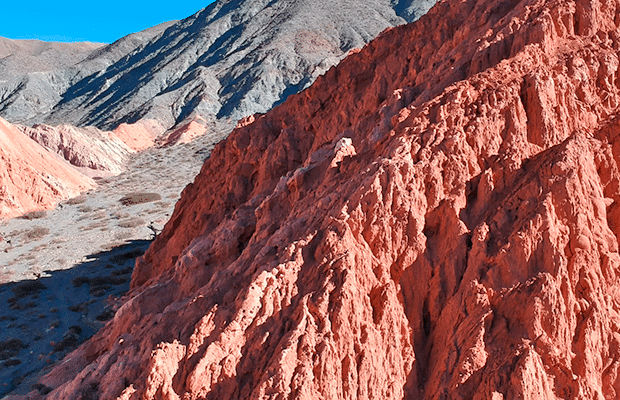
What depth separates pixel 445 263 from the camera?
11484 mm

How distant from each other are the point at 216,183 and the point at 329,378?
43.1 feet

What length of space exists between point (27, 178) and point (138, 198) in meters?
8.74

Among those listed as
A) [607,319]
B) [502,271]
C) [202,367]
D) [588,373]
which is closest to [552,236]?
[502,271]

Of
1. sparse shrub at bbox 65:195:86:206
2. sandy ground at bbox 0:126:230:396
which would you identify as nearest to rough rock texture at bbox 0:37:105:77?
sparse shrub at bbox 65:195:86:206

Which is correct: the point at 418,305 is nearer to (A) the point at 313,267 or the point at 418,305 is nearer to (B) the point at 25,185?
(A) the point at 313,267

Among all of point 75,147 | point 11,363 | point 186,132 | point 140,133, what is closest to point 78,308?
point 11,363

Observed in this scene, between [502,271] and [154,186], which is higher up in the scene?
[154,186]

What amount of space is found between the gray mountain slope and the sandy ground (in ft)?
145

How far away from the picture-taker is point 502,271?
10750 millimetres

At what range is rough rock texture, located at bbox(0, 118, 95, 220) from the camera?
141ft

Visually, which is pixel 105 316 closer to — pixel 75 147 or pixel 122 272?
pixel 122 272

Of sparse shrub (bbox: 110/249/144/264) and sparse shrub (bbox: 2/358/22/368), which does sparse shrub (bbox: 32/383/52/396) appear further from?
sparse shrub (bbox: 110/249/144/264)

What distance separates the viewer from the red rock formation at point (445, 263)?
10.3 metres

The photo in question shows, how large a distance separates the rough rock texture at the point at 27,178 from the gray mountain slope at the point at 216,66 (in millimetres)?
40576
